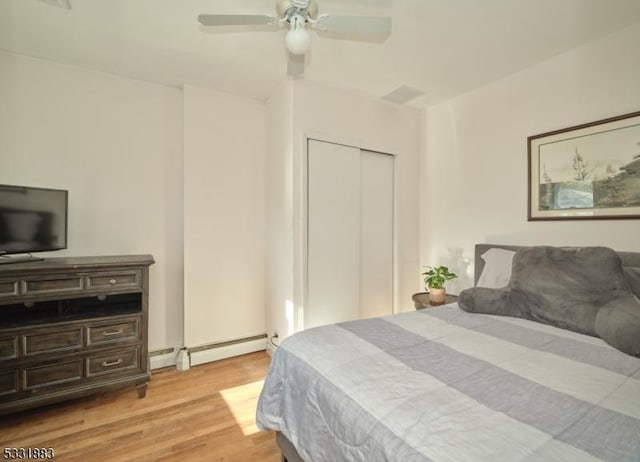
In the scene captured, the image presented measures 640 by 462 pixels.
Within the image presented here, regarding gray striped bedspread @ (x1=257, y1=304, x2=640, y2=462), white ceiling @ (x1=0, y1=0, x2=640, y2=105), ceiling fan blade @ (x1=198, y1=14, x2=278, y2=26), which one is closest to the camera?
gray striped bedspread @ (x1=257, y1=304, x2=640, y2=462)

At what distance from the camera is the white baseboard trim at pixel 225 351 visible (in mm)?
2768

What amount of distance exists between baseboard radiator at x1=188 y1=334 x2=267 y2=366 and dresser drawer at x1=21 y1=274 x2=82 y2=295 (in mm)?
1134

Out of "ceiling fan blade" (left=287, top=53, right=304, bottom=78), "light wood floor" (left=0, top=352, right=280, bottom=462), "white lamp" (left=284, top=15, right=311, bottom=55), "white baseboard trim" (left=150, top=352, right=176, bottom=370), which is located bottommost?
"light wood floor" (left=0, top=352, right=280, bottom=462)

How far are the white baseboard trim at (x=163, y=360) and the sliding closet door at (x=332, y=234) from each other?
1292 mm

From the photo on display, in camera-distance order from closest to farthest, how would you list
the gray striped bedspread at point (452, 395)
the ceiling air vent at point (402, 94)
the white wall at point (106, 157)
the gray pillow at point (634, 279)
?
1. the gray striped bedspread at point (452, 395)
2. the gray pillow at point (634, 279)
3. the white wall at point (106, 157)
4. the ceiling air vent at point (402, 94)

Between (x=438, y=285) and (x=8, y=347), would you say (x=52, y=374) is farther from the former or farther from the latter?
(x=438, y=285)

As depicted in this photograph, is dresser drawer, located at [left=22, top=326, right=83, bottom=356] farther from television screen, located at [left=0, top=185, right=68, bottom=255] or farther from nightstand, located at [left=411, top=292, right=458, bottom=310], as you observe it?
nightstand, located at [left=411, top=292, right=458, bottom=310]

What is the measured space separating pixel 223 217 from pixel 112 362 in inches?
56.8

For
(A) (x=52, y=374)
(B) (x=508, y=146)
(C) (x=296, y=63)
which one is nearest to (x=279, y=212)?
(C) (x=296, y=63)

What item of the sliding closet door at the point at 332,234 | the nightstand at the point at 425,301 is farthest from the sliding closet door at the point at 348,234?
the nightstand at the point at 425,301

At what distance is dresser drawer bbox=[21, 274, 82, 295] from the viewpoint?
6.15ft

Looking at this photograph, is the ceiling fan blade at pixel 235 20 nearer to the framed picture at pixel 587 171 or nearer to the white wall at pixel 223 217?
the white wall at pixel 223 217

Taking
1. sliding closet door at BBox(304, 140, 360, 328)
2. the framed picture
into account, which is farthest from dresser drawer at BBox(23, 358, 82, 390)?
the framed picture

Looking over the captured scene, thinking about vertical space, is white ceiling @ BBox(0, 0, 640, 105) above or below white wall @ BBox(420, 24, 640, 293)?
above
